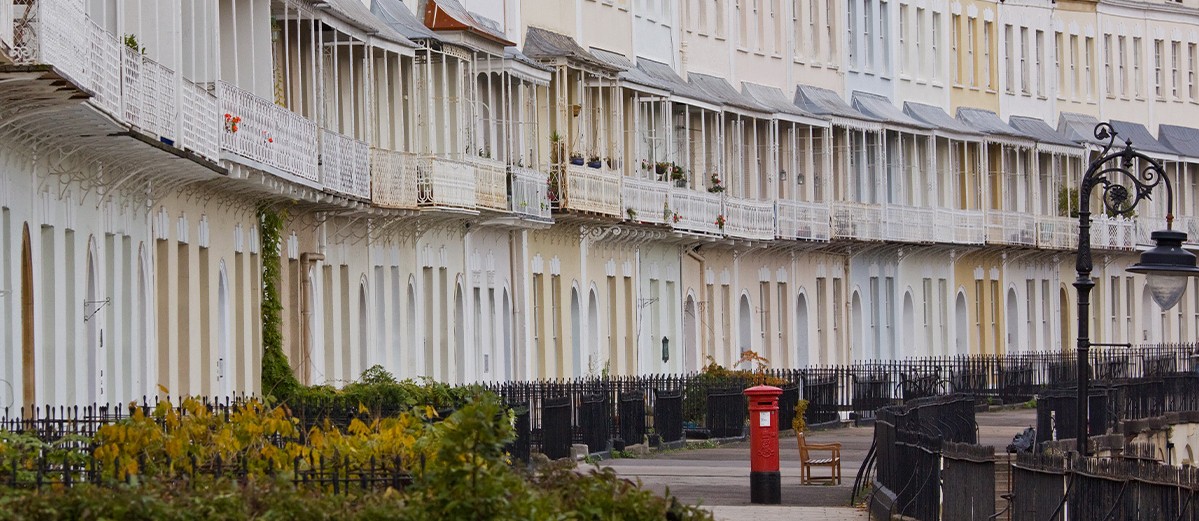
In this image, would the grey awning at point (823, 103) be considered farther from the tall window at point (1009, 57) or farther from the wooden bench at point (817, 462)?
the wooden bench at point (817, 462)

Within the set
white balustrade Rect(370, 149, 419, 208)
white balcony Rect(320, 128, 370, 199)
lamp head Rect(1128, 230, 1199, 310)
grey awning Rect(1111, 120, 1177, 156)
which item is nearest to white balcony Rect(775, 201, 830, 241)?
grey awning Rect(1111, 120, 1177, 156)

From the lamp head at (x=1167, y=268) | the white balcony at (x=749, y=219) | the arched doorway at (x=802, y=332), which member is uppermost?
the white balcony at (x=749, y=219)

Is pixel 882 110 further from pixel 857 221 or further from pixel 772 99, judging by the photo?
pixel 772 99

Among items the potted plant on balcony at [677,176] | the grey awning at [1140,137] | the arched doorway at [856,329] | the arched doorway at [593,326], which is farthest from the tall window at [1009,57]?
the arched doorway at [593,326]

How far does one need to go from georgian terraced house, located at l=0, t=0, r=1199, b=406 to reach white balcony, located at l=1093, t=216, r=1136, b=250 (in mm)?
122

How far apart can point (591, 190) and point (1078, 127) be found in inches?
1319

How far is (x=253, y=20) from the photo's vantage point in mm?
33094

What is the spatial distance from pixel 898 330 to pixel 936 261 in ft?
10.6

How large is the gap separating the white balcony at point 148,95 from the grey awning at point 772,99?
3350cm

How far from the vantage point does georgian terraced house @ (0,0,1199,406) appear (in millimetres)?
26203

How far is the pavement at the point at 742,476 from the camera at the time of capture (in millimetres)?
26109

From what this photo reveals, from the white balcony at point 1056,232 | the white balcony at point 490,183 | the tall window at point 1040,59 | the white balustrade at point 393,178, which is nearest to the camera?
the white balustrade at point 393,178

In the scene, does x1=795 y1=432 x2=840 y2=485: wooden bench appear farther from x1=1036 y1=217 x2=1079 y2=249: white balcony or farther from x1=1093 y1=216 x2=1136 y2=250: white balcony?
x1=1093 y1=216 x2=1136 y2=250: white balcony

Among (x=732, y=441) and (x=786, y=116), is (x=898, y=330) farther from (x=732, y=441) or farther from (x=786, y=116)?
(x=732, y=441)
